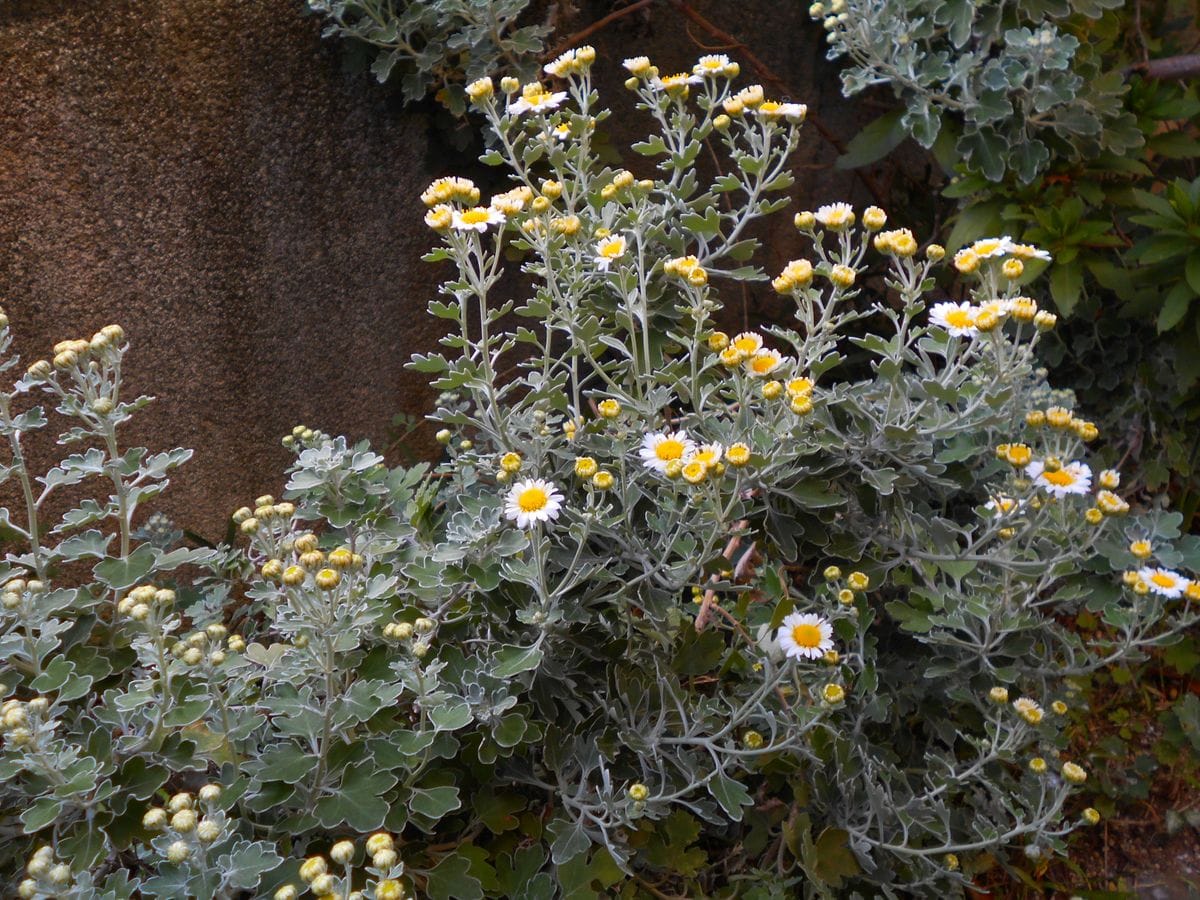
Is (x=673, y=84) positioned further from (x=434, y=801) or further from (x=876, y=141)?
(x=434, y=801)

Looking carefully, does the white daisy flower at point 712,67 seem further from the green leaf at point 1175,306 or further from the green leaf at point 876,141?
the green leaf at point 1175,306

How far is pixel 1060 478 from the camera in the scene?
141cm

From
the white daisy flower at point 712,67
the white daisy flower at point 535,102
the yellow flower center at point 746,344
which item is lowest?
the yellow flower center at point 746,344

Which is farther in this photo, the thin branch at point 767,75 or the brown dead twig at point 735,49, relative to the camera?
the thin branch at point 767,75

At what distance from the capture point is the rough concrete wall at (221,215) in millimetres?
1922

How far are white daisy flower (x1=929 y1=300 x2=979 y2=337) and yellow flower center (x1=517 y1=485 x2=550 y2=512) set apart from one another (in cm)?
67

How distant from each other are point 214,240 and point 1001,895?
2.22 m

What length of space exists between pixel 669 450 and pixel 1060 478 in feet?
1.92

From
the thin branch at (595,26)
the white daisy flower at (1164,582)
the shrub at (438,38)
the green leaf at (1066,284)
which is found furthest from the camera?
the thin branch at (595,26)

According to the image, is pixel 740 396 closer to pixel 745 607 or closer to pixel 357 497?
pixel 745 607

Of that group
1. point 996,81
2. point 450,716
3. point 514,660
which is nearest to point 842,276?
point 514,660

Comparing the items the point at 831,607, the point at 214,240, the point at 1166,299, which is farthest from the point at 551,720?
the point at 1166,299

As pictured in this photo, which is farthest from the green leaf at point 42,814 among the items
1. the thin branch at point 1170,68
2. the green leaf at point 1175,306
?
the thin branch at point 1170,68

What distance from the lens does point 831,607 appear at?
1.54m
